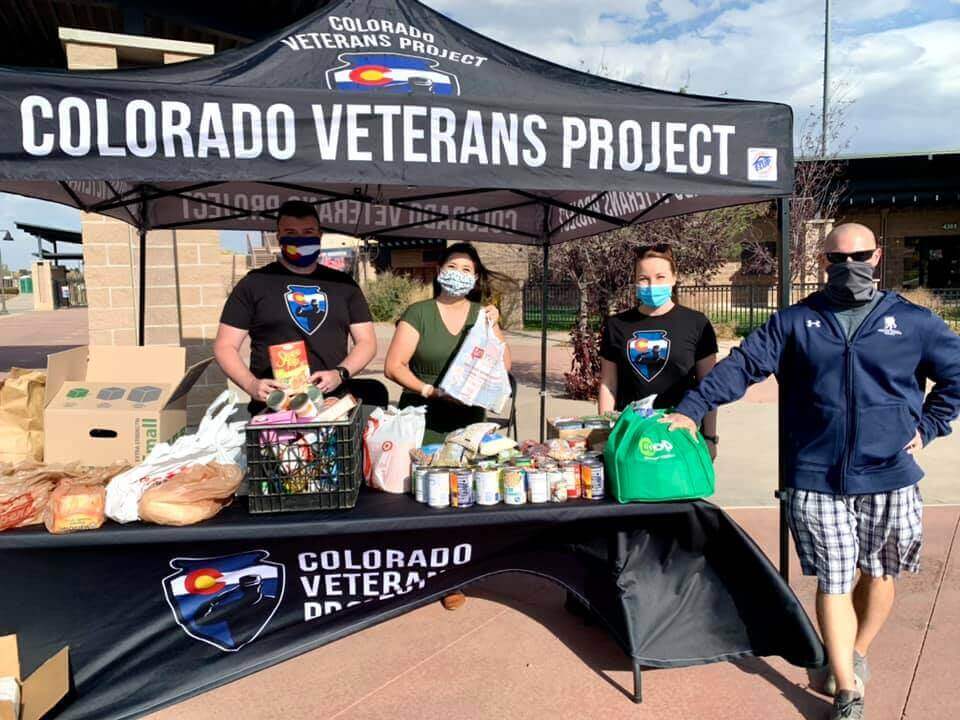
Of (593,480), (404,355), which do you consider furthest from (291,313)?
(593,480)

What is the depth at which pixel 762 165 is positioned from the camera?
3143 millimetres

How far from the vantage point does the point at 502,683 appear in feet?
9.87

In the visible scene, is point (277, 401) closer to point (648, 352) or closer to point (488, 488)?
point (488, 488)

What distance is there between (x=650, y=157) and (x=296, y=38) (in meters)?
1.61

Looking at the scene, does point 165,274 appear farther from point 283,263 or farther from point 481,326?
point 481,326

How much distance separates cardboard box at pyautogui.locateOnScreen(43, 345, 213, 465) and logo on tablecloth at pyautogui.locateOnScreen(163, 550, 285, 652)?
66cm

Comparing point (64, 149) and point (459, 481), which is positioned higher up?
point (64, 149)

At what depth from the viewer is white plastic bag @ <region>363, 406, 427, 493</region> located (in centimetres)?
281

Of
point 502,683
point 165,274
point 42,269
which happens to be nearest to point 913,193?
point 165,274

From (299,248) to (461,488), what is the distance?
4.90 feet

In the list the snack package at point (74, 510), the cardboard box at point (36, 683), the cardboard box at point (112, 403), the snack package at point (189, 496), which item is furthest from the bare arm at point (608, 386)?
the cardboard box at point (36, 683)

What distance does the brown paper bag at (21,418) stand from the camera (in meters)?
3.11

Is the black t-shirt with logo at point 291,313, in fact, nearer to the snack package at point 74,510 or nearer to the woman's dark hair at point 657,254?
the snack package at point 74,510

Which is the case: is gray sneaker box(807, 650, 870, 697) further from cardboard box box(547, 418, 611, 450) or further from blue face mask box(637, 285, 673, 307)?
blue face mask box(637, 285, 673, 307)
